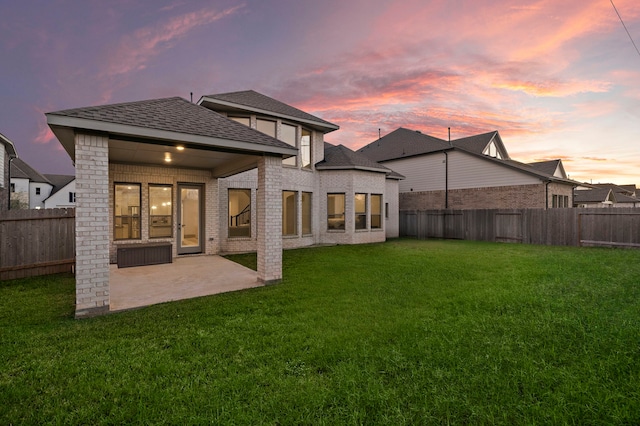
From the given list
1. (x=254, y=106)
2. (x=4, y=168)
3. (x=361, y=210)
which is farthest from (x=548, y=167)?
(x=4, y=168)

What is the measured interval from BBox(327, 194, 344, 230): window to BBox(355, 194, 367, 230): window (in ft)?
3.06

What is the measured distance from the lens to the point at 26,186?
33594 mm

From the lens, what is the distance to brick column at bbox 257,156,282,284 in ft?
21.3

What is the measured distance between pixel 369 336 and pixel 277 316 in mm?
1563

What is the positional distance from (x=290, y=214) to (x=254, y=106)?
5076 mm

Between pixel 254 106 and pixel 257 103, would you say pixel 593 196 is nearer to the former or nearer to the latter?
pixel 257 103

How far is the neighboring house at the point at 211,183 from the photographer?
462cm

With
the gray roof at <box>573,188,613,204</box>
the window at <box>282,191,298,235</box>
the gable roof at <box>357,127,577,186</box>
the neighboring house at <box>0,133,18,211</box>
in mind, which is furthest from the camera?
the gray roof at <box>573,188,613,204</box>

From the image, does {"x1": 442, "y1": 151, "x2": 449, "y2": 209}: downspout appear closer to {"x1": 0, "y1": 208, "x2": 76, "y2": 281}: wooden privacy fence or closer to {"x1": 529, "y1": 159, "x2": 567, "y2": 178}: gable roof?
{"x1": 529, "y1": 159, "x2": 567, "y2": 178}: gable roof

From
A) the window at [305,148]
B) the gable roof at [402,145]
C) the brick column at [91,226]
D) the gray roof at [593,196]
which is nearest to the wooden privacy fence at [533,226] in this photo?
the gable roof at [402,145]

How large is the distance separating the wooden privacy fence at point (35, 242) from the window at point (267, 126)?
7373 millimetres

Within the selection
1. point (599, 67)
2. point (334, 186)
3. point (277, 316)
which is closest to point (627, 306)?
point (277, 316)

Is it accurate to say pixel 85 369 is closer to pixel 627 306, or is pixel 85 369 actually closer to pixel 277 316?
pixel 277 316

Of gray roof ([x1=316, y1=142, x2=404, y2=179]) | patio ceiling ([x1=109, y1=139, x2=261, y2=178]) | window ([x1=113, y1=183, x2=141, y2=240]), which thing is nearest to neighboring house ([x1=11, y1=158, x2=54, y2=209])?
window ([x1=113, y1=183, x2=141, y2=240])
